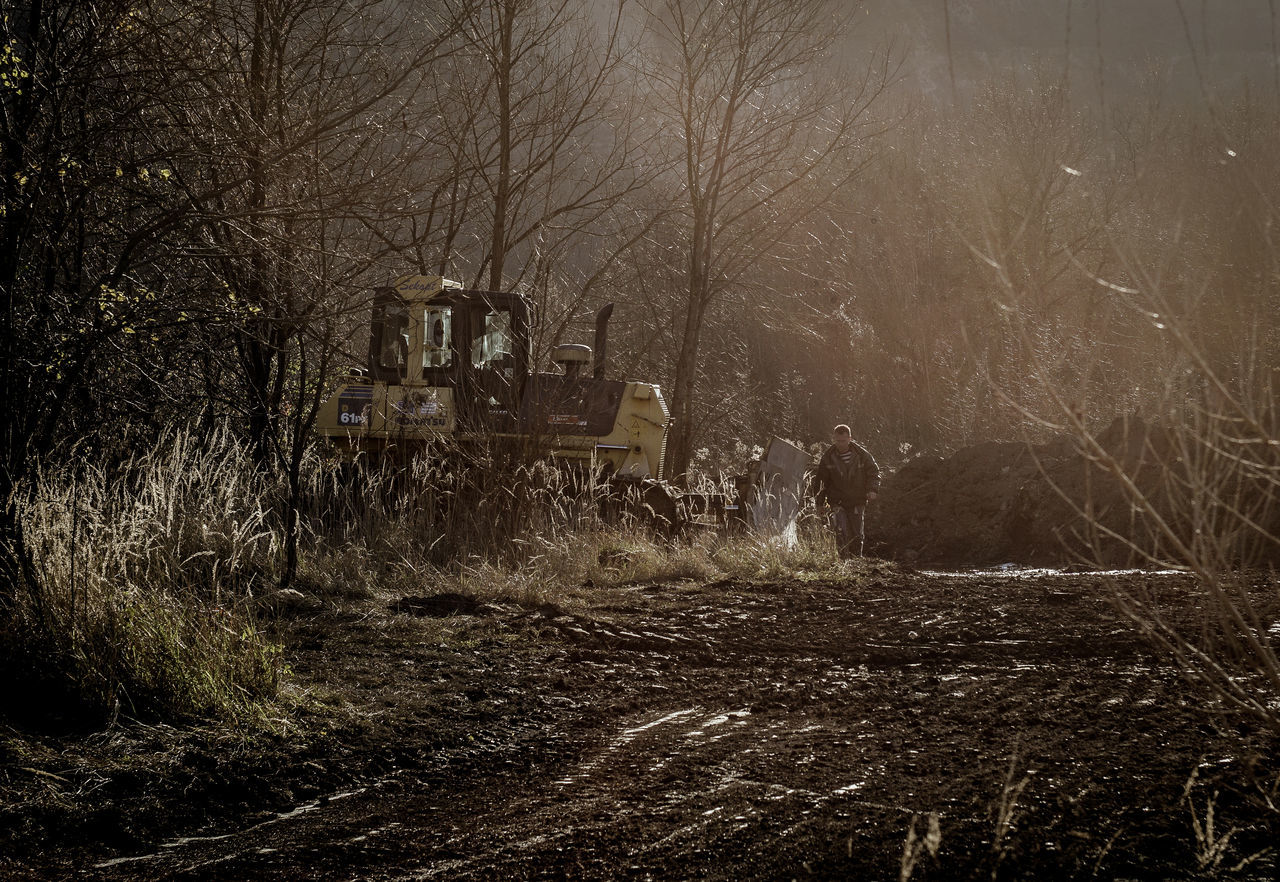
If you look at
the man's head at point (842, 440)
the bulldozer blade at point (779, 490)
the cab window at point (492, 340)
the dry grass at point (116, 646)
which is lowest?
the dry grass at point (116, 646)

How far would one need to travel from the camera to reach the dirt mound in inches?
Result: 597

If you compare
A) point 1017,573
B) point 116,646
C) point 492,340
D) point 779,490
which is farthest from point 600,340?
point 116,646

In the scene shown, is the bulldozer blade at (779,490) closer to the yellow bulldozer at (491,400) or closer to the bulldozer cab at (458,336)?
the yellow bulldozer at (491,400)

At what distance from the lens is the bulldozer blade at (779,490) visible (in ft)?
39.5

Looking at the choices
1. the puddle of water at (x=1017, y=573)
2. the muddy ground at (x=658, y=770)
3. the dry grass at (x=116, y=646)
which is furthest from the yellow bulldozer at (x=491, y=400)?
the dry grass at (x=116, y=646)

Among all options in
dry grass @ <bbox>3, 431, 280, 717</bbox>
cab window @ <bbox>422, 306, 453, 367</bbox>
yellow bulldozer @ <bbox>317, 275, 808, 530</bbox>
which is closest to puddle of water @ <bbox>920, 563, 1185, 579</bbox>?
yellow bulldozer @ <bbox>317, 275, 808, 530</bbox>

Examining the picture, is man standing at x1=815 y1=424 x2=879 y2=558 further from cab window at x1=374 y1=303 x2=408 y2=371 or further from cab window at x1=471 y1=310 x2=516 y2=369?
cab window at x1=374 y1=303 x2=408 y2=371

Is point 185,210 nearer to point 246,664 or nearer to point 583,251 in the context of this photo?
point 246,664

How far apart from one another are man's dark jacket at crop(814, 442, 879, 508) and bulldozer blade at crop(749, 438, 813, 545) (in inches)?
12.3

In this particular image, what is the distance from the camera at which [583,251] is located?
50.7 meters

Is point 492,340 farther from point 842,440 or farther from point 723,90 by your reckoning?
point 723,90

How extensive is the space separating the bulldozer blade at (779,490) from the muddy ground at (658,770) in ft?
16.8

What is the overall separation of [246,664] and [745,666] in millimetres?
2638

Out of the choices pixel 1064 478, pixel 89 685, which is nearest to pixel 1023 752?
pixel 89 685
